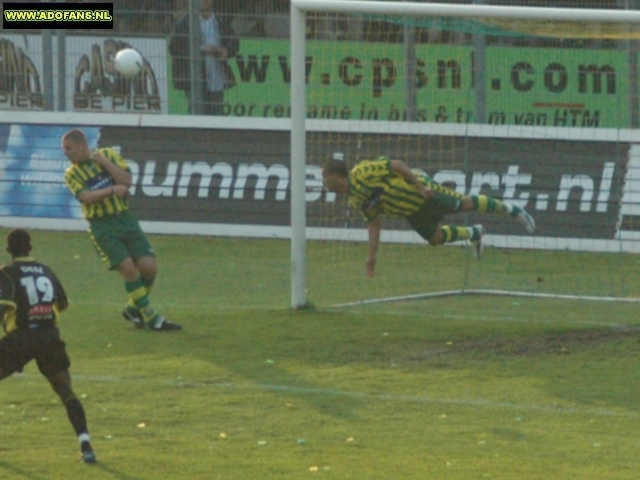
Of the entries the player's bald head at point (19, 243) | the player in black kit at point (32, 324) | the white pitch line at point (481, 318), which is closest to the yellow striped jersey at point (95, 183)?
the white pitch line at point (481, 318)

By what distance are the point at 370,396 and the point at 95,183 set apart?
11.3 ft

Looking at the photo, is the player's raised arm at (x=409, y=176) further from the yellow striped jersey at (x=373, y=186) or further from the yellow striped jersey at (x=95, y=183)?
the yellow striped jersey at (x=95, y=183)

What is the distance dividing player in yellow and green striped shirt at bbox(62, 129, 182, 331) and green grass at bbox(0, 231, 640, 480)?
0.94 feet

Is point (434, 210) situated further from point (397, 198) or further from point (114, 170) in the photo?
point (114, 170)

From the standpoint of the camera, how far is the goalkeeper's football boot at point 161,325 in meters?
11.2

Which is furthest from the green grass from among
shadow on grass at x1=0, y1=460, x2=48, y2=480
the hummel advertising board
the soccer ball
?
the soccer ball

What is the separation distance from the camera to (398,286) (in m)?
13.6

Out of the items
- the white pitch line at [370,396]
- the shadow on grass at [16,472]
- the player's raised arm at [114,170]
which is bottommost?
the shadow on grass at [16,472]

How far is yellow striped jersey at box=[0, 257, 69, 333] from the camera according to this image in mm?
7273

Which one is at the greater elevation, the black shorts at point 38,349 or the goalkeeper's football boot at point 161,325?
the black shorts at point 38,349

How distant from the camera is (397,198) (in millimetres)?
12438

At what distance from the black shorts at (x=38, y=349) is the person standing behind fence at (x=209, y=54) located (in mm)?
10280

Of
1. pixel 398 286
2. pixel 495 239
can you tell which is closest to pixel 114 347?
pixel 398 286

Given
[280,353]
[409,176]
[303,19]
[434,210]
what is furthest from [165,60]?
[280,353]
